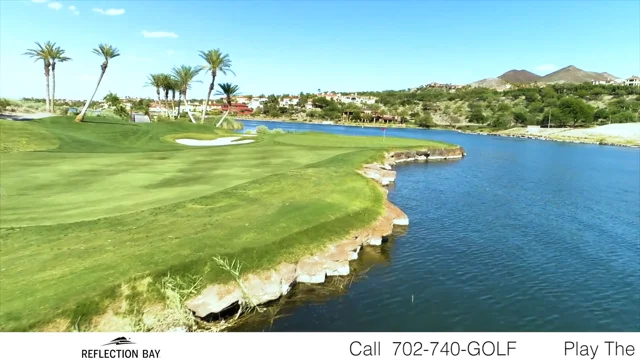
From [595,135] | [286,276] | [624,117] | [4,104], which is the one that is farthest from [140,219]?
[624,117]

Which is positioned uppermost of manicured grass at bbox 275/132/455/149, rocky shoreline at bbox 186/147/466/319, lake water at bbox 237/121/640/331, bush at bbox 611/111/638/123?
bush at bbox 611/111/638/123

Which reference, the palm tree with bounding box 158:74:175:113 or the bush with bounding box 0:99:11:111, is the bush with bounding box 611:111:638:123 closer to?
the palm tree with bounding box 158:74:175:113

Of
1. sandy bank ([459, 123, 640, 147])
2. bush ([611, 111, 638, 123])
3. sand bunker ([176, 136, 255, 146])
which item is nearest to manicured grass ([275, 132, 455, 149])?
sand bunker ([176, 136, 255, 146])

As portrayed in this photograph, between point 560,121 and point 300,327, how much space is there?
209707 mm

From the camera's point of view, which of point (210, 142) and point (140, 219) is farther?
point (210, 142)

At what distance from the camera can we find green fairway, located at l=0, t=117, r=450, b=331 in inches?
462

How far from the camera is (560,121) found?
18600 centimetres

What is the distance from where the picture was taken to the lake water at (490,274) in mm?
13992

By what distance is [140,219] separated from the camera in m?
17.1
